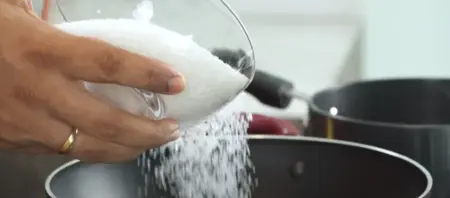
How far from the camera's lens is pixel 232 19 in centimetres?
47

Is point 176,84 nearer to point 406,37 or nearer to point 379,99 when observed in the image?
point 379,99

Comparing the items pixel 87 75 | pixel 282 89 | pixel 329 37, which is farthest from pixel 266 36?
pixel 87 75

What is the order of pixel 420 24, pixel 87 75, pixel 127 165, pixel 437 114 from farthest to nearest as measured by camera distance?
pixel 420 24 < pixel 437 114 < pixel 127 165 < pixel 87 75

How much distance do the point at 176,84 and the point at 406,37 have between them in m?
0.86

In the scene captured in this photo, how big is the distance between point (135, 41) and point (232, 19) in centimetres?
7

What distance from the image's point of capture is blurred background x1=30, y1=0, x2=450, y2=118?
1177 mm

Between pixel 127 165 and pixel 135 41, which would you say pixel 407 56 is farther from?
pixel 135 41

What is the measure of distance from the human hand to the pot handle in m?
0.37

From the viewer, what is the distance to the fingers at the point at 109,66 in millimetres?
375

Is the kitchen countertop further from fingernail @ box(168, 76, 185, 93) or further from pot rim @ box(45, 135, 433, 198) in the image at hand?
fingernail @ box(168, 76, 185, 93)

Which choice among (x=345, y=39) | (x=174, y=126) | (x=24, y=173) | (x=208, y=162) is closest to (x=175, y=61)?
(x=174, y=126)

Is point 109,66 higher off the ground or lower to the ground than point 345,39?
higher

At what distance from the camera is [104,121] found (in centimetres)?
40

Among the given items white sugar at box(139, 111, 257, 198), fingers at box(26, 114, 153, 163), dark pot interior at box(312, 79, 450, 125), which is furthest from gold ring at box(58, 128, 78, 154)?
dark pot interior at box(312, 79, 450, 125)
